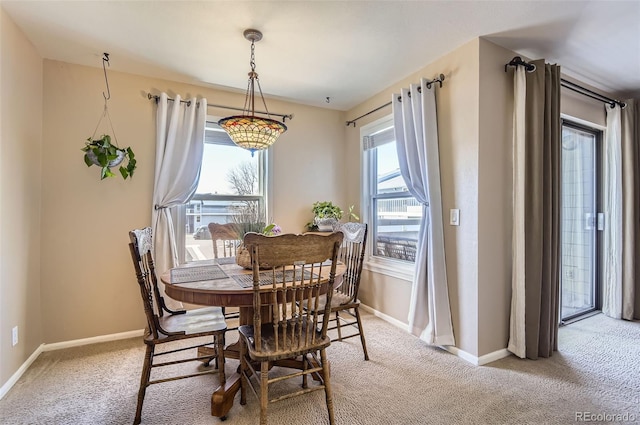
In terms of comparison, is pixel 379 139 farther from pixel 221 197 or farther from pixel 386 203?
pixel 221 197

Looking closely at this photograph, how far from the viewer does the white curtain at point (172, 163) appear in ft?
9.45

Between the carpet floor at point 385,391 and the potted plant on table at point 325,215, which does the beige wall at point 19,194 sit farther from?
the potted plant on table at point 325,215

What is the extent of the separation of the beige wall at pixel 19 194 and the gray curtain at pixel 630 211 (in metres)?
5.51

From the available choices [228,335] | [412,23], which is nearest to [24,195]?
[228,335]

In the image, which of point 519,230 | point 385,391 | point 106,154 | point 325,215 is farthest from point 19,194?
point 519,230

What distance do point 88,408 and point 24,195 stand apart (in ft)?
5.41

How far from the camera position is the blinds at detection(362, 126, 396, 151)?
3334mm

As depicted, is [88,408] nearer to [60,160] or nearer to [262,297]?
[262,297]

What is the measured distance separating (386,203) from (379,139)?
0.74 m

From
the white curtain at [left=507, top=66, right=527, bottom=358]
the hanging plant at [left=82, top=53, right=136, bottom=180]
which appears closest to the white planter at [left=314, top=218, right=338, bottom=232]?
the white curtain at [left=507, top=66, right=527, bottom=358]

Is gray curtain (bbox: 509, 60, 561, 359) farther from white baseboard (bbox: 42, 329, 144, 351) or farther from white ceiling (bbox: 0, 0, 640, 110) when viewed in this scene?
white baseboard (bbox: 42, 329, 144, 351)

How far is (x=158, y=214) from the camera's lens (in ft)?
9.50

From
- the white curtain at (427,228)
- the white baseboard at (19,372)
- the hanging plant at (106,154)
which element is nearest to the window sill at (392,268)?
the white curtain at (427,228)

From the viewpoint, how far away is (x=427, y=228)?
2621 mm
